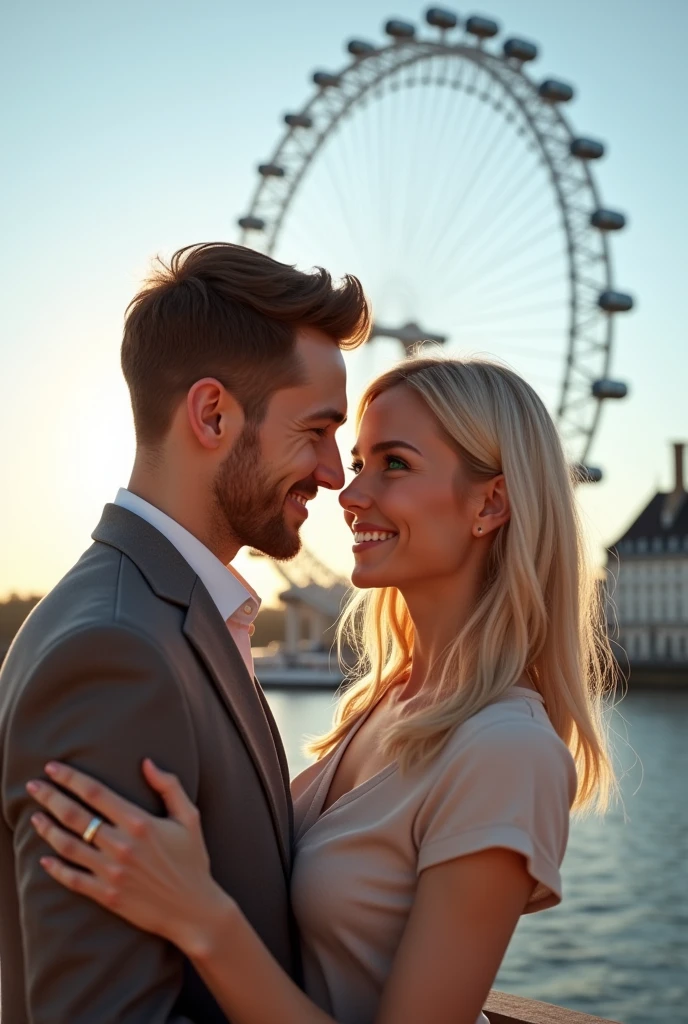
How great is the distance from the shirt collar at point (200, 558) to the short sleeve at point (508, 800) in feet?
1.10

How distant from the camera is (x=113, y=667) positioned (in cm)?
140

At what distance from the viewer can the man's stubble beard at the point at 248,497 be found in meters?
1.74

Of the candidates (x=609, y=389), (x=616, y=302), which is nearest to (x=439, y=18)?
(x=616, y=302)

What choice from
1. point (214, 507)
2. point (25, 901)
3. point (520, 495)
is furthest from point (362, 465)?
point (25, 901)

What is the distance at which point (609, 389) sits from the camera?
2044 cm

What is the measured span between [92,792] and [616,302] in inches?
801

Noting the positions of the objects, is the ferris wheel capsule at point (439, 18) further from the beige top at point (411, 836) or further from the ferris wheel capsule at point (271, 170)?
the beige top at point (411, 836)

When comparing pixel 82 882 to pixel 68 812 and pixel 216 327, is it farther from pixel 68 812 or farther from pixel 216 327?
pixel 216 327

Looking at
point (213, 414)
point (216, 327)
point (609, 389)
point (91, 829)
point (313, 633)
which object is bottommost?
point (313, 633)

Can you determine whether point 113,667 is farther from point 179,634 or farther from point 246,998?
point 246,998

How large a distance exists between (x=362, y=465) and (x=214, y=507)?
56 cm

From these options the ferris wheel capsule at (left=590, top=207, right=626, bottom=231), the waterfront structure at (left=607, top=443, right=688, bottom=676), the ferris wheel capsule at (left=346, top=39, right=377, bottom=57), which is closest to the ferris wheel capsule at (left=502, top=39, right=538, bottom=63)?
the ferris wheel capsule at (left=346, top=39, right=377, bottom=57)

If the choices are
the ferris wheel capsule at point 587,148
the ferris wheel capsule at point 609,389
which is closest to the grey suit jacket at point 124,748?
the ferris wheel capsule at point 609,389

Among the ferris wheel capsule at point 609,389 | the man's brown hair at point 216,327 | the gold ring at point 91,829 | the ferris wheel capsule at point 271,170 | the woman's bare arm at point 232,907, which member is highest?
the ferris wheel capsule at point 271,170
